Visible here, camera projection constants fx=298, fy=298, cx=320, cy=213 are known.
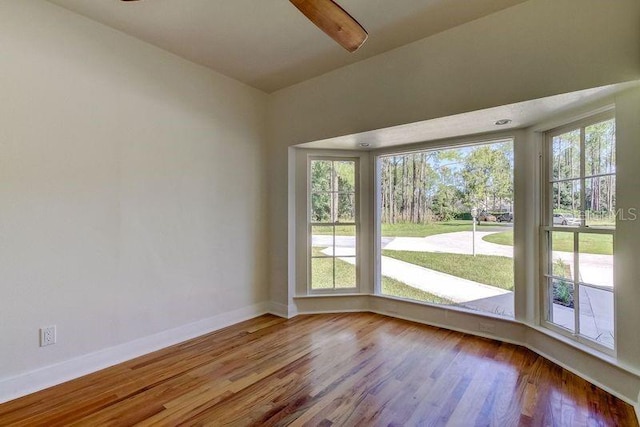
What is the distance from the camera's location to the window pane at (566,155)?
7.79ft

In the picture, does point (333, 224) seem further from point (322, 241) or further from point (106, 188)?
point (106, 188)

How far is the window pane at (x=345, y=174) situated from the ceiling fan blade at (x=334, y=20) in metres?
1.91

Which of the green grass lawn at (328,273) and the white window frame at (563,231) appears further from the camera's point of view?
the green grass lawn at (328,273)

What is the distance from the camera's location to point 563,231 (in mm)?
2477

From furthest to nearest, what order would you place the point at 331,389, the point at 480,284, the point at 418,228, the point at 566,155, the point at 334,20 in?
the point at 418,228
the point at 480,284
the point at 566,155
the point at 331,389
the point at 334,20

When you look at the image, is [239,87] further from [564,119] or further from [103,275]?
[564,119]

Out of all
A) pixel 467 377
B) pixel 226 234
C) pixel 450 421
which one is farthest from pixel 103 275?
pixel 467 377

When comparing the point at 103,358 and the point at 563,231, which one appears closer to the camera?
the point at 103,358

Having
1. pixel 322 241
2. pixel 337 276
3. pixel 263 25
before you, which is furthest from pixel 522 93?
pixel 337 276

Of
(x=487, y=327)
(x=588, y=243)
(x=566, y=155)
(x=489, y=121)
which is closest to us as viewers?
(x=588, y=243)

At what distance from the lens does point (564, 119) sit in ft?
7.74

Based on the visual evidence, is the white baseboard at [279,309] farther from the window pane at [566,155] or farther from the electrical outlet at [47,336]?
the window pane at [566,155]

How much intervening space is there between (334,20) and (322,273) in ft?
8.99

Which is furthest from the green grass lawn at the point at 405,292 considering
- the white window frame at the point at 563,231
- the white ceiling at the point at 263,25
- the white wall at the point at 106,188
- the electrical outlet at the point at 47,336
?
the electrical outlet at the point at 47,336
